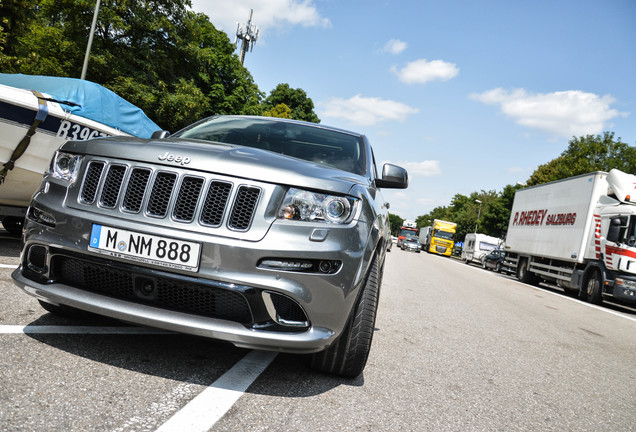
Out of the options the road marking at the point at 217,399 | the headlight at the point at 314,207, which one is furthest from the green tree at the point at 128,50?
the headlight at the point at 314,207

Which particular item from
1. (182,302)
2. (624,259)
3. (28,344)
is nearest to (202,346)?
(182,302)

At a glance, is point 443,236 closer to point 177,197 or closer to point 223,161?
point 223,161

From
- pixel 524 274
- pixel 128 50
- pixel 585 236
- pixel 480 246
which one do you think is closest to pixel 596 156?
pixel 480 246

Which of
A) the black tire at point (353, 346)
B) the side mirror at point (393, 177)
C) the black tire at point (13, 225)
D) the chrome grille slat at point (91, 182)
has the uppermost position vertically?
the side mirror at point (393, 177)

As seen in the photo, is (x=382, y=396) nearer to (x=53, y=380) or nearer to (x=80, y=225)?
(x=53, y=380)

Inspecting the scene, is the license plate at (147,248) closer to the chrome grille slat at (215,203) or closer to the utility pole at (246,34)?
the chrome grille slat at (215,203)

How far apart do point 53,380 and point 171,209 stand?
902 mm

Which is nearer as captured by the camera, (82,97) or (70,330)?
(70,330)

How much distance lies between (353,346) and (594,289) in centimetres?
1241

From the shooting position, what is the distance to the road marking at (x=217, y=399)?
1.87 meters

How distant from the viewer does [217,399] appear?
2166mm

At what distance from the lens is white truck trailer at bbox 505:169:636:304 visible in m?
11.9

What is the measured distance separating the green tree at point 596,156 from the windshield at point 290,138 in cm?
3934

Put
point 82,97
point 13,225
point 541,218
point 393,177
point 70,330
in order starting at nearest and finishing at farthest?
point 70,330 < point 393,177 < point 82,97 < point 13,225 < point 541,218
